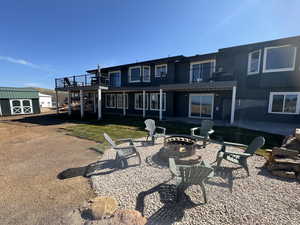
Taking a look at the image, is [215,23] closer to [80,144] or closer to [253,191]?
[253,191]

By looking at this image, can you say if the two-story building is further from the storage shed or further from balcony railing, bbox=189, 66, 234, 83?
the storage shed

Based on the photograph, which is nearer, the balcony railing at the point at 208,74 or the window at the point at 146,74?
the balcony railing at the point at 208,74

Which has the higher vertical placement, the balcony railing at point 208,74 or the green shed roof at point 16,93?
the balcony railing at point 208,74

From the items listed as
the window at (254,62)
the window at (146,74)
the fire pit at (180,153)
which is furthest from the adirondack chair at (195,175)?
the window at (146,74)

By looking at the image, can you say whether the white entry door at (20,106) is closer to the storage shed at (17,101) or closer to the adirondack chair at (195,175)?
the storage shed at (17,101)

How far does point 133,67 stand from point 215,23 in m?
8.91

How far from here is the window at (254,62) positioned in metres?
10.4

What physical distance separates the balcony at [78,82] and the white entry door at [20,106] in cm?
630

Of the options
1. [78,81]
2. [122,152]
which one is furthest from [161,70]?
[122,152]

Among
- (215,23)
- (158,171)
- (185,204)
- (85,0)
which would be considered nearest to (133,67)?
(85,0)

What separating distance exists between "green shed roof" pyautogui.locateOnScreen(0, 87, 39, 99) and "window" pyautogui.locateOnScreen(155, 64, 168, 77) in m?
17.5

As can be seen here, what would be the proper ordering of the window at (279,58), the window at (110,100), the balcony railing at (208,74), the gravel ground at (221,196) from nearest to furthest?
the gravel ground at (221,196) → the window at (279,58) → the balcony railing at (208,74) → the window at (110,100)

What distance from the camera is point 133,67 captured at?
15648mm

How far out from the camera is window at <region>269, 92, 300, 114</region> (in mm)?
9734
